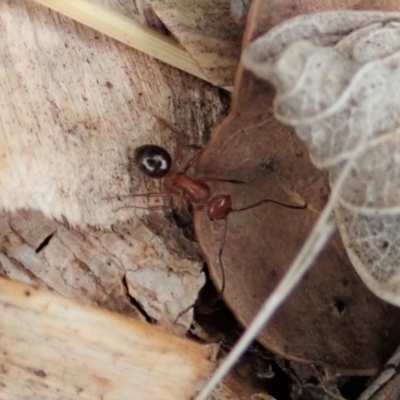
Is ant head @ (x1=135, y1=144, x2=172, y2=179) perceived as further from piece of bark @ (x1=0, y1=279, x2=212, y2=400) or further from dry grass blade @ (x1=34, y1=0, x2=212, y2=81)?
piece of bark @ (x1=0, y1=279, x2=212, y2=400)

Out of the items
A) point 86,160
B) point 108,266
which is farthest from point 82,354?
point 86,160

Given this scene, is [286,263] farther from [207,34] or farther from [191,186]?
[207,34]

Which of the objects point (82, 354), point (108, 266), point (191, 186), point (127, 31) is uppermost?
point (127, 31)

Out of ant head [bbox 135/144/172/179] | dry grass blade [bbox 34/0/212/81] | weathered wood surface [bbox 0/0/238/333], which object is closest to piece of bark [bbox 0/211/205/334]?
weathered wood surface [bbox 0/0/238/333]

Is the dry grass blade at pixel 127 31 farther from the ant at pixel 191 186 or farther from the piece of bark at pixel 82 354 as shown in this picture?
the piece of bark at pixel 82 354

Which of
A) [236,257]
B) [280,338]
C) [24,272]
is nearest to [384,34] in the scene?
[236,257]

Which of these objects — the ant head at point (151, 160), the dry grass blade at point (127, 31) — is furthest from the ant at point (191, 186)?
the dry grass blade at point (127, 31)
